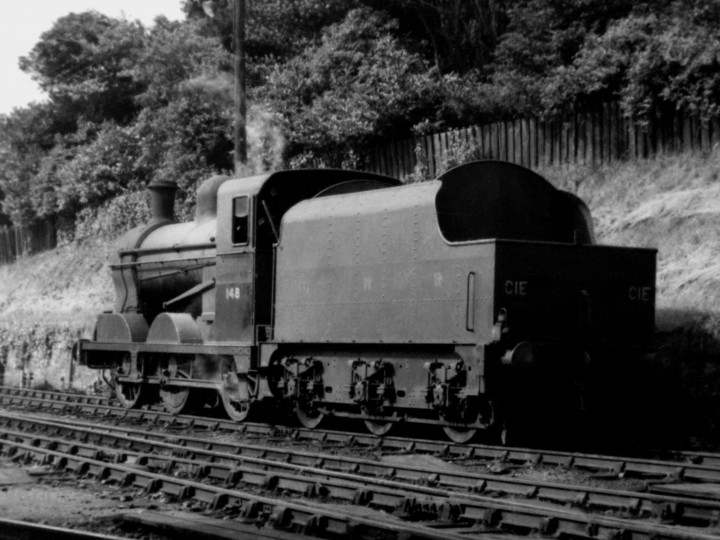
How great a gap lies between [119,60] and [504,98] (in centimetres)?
1895

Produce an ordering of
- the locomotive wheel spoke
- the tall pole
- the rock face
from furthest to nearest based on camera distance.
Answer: the rock face → the tall pole → the locomotive wheel spoke

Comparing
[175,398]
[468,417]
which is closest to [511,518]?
[468,417]

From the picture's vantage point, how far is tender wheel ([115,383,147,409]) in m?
16.6

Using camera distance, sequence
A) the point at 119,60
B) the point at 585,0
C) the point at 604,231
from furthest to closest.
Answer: the point at 119,60 < the point at 585,0 < the point at 604,231

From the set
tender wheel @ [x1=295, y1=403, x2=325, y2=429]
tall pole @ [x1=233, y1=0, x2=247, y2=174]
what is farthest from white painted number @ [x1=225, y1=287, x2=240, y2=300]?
tall pole @ [x1=233, y1=0, x2=247, y2=174]

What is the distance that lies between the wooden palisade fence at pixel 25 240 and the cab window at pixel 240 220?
77.6 ft

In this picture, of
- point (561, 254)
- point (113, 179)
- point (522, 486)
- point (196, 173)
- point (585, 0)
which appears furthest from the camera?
point (113, 179)

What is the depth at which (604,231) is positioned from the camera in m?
16.9

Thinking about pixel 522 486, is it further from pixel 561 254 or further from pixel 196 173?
→ pixel 196 173

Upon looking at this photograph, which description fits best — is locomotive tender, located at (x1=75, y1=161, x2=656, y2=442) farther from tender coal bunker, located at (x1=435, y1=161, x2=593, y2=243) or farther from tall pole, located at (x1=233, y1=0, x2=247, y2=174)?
tall pole, located at (x1=233, y1=0, x2=247, y2=174)

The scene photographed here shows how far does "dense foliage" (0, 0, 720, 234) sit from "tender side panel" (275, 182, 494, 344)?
7592 mm

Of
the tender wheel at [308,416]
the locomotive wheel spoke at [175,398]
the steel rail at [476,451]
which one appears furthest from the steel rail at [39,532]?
the locomotive wheel spoke at [175,398]

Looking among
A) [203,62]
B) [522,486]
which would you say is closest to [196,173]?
[203,62]

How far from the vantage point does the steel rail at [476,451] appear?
920 cm
